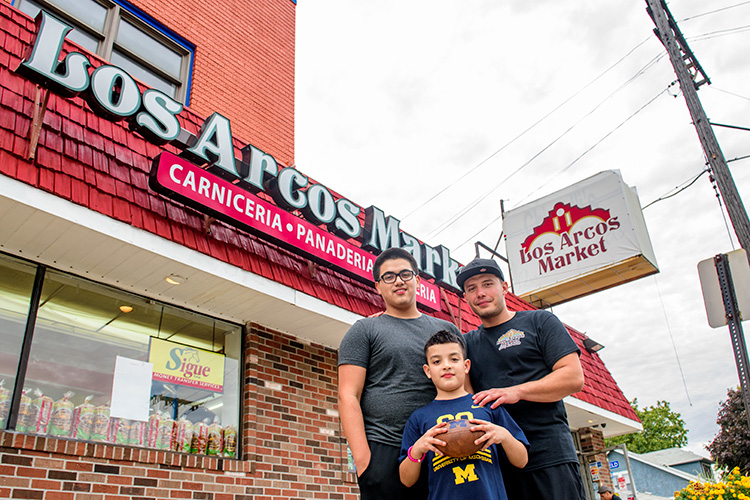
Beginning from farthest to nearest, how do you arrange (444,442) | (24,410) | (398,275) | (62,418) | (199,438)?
(199,438) < (62,418) < (24,410) < (398,275) < (444,442)

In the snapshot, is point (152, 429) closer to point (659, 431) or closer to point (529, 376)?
point (529, 376)

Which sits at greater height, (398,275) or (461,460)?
(398,275)

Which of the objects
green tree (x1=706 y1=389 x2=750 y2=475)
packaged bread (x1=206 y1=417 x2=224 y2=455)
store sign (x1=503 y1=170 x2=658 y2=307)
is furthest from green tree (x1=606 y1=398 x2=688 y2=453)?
packaged bread (x1=206 y1=417 x2=224 y2=455)

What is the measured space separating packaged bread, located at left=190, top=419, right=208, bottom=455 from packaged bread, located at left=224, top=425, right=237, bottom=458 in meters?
0.22

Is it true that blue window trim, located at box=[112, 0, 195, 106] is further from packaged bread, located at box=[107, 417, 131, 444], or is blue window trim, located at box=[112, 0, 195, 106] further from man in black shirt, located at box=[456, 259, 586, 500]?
man in black shirt, located at box=[456, 259, 586, 500]

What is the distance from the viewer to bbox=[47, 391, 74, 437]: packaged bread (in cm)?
442

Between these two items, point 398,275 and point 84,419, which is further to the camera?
point 84,419

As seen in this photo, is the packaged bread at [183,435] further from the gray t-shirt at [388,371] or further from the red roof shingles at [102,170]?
the gray t-shirt at [388,371]

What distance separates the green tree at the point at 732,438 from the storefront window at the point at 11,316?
26.8 metres

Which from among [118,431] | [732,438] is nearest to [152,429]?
[118,431]

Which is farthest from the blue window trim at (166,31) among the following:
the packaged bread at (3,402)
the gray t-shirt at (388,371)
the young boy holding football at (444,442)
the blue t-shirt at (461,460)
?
the blue t-shirt at (461,460)

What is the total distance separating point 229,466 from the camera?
5309 mm

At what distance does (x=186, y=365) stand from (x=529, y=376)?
4.07 metres

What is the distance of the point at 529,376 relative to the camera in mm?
2559
